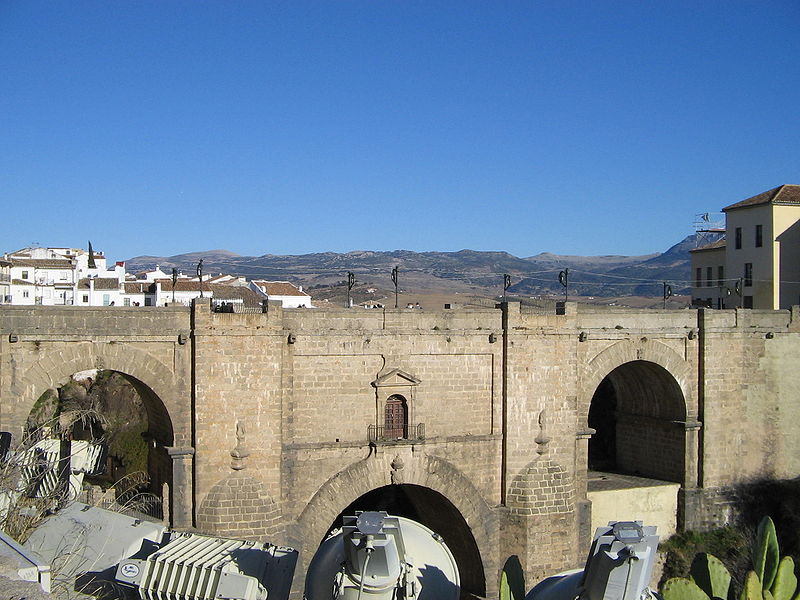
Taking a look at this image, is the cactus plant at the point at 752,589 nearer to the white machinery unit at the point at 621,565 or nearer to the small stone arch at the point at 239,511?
the white machinery unit at the point at 621,565

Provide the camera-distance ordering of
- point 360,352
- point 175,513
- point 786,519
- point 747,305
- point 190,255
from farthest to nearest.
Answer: point 190,255 → point 747,305 → point 786,519 → point 360,352 → point 175,513

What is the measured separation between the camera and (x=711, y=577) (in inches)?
581

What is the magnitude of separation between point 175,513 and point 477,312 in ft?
Result: 28.6

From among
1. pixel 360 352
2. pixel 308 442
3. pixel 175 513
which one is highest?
pixel 360 352

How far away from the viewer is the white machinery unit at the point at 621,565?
11.8m

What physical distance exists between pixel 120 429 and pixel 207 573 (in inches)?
672

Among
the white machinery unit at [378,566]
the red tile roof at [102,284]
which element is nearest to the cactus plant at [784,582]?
the white machinery unit at [378,566]

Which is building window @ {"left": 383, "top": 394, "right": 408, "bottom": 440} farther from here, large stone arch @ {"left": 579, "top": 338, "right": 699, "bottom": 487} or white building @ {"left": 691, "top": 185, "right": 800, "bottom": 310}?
white building @ {"left": 691, "top": 185, "right": 800, "bottom": 310}

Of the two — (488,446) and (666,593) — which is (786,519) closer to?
(488,446)

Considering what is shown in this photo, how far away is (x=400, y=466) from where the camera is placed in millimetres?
21984

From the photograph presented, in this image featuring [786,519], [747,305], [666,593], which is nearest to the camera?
[666,593]

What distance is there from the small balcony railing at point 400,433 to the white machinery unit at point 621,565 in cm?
979

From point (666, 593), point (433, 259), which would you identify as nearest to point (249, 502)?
point (666, 593)

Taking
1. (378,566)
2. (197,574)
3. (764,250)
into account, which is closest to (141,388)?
(197,574)
